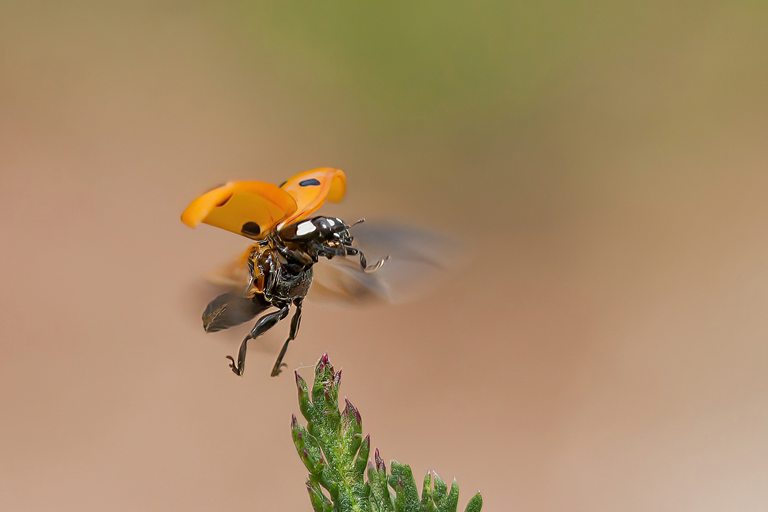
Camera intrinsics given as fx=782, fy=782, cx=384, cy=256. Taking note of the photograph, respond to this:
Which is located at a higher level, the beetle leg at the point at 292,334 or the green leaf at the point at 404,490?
the beetle leg at the point at 292,334

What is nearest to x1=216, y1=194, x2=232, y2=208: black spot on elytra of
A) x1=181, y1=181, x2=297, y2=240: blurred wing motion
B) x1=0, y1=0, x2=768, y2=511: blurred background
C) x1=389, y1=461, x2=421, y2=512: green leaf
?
x1=181, y1=181, x2=297, y2=240: blurred wing motion

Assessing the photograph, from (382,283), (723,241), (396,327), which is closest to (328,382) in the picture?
(382,283)

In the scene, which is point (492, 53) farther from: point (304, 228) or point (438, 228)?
Answer: point (304, 228)

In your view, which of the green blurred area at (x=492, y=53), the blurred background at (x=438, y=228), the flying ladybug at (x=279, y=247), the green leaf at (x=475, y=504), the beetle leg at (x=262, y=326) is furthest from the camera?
the green blurred area at (x=492, y=53)

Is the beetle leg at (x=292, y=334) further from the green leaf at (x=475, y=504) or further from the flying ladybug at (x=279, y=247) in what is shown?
the green leaf at (x=475, y=504)

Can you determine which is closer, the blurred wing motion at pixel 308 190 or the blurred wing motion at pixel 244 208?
the blurred wing motion at pixel 244 208

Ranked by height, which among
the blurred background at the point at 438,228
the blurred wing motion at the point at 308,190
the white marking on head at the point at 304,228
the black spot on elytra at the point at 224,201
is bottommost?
the black spot on elytra at the point at 224,201

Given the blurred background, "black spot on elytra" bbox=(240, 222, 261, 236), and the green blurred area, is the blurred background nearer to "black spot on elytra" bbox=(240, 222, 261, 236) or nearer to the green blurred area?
the green blurred area

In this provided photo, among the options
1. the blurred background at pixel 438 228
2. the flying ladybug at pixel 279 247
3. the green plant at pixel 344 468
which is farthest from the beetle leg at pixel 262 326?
the blurred background at pixel 438 228
